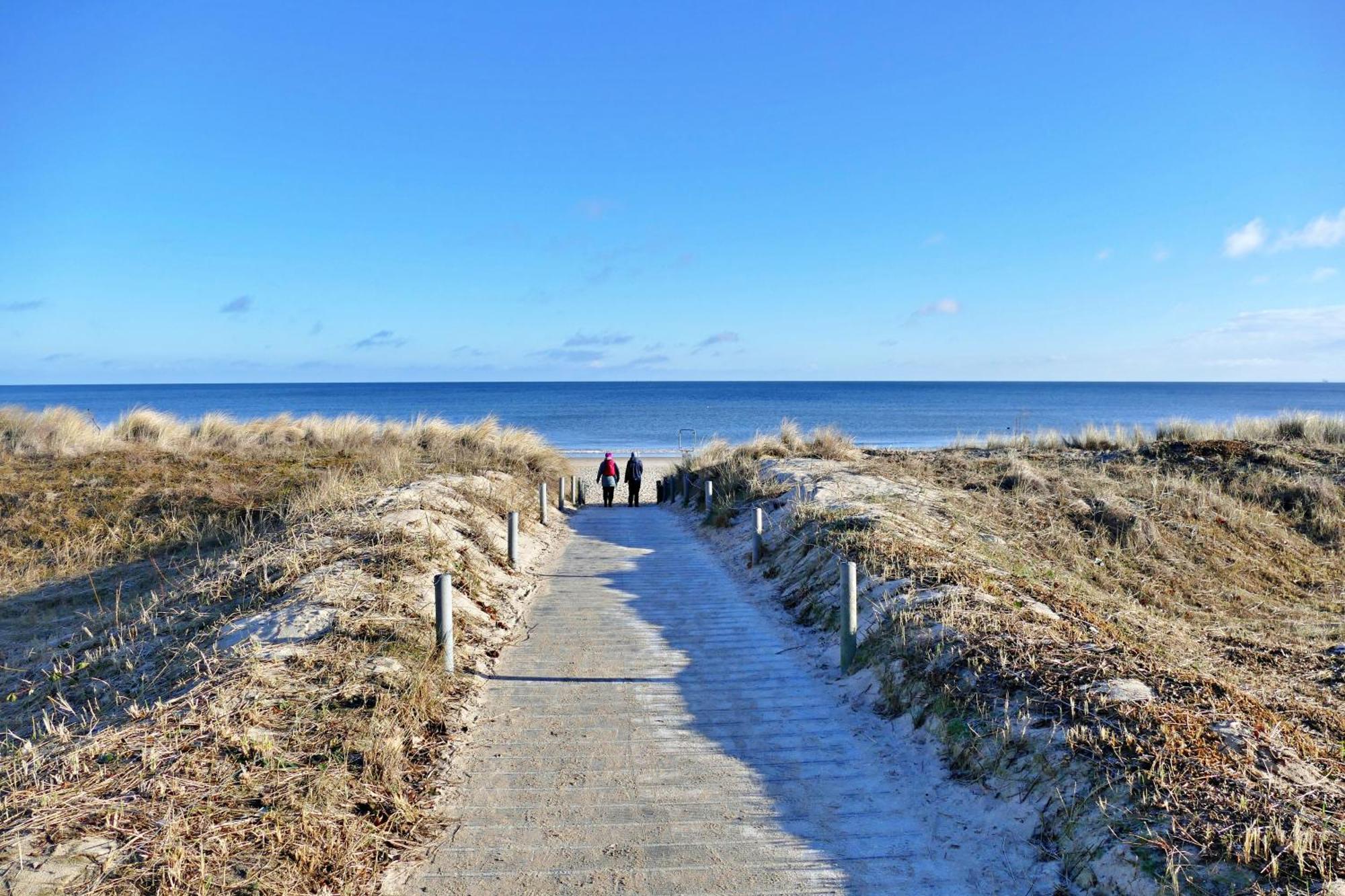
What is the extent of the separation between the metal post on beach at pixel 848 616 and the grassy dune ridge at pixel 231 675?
3600 millimetres

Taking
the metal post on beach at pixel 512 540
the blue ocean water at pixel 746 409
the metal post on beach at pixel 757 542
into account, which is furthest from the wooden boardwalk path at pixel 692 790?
the blue ocean water at pixel 746 409

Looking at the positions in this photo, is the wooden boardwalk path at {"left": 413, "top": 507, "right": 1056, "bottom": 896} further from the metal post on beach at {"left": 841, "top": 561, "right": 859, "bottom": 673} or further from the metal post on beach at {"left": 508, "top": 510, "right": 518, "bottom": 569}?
the metal post on beach at {"left": 508, "top": 510, "right": 518, "bottom": 569}

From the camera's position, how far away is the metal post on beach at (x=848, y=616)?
7.21 m

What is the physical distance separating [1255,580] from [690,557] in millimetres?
9581

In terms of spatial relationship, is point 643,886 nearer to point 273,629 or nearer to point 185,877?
point 185,877

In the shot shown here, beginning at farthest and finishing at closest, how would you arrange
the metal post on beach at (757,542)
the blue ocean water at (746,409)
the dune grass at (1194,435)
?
the blue ocean water at (746,409) < the dune grass at (1194,435) < the metal post on beach at (757,542)

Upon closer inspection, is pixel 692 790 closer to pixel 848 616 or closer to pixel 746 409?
pixel 848 616

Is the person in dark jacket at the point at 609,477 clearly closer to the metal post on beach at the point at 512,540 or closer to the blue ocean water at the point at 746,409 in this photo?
the metal post on beach at the point at 512,540

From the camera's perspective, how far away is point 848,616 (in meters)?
7.27

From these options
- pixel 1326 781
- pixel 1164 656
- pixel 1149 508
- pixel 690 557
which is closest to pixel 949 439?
pixel 1149 508

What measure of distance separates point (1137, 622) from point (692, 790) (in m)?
7.17

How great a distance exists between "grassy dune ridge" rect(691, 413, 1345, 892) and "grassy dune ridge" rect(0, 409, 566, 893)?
13.3 feet

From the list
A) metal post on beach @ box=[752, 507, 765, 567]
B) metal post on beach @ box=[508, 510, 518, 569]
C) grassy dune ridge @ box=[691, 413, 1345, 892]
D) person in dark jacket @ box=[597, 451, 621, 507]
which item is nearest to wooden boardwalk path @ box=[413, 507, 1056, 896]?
grassy dune ridge @ box=[691, 413, 1345, 892]

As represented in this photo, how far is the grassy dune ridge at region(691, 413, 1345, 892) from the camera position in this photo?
409 cm
